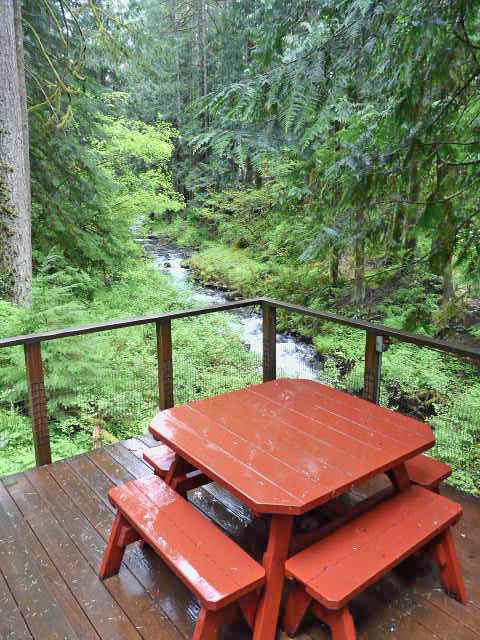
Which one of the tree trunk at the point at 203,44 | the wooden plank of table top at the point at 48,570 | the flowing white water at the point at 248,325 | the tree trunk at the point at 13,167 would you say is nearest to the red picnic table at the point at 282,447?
the wooden plank of table top at the point at 48,570

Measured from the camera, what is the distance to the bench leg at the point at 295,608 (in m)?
1.68

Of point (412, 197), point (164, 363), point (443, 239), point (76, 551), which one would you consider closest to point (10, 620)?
point (76, 551)

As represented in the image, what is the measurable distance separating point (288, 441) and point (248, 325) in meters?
6.64

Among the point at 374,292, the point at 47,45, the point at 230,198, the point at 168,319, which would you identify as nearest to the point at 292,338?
the point at 374,292

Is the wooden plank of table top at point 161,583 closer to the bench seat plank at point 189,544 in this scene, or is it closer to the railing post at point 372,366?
the bench seat plank at point 189,544

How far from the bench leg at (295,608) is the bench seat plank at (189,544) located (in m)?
0.26

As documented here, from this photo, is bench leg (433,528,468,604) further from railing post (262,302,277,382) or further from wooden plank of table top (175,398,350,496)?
railing post (262,302,277,382)

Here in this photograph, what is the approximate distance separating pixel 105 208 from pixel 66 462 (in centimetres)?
645

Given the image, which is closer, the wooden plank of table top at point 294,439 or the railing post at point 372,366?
the wooden plank of table top at point 294,439

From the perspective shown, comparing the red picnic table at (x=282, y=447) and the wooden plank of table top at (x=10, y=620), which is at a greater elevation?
the red picnic table at (x=282, y=447)

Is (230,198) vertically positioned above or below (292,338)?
above

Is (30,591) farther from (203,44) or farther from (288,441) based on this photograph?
(203,44)

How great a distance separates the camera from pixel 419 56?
2178 millimetres

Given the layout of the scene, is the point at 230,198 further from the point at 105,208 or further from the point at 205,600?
the point at 205,600
